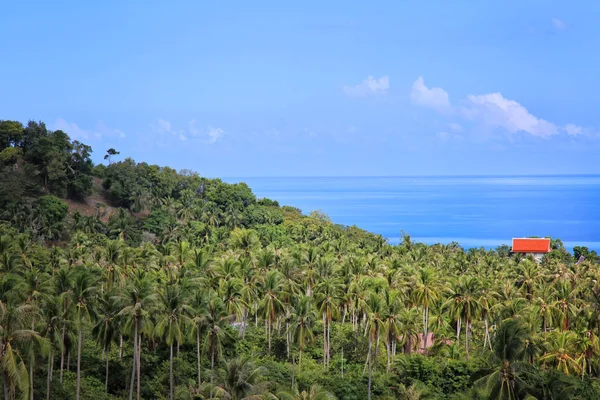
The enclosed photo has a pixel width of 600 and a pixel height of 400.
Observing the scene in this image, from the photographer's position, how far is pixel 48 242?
102m

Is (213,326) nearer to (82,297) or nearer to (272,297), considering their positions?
(82,297)

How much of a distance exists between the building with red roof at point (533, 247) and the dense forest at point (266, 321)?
25.7m

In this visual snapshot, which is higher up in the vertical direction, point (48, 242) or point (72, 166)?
point (72, 166)

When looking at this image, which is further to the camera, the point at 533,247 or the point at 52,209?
the point at 533,247

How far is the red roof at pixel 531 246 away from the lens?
12912 cm

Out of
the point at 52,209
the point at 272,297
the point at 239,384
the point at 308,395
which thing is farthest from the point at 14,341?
the point at 52,209

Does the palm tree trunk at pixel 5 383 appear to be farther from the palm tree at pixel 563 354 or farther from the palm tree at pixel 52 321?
the palm tree at pixel 563 354

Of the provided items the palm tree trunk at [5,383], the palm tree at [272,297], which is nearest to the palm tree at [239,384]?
the palm tree trunk at [5,383]

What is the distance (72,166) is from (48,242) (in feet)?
80.7

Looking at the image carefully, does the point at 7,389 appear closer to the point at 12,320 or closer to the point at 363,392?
the point at 12,320

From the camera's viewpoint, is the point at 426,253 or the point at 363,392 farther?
the point at 426,253

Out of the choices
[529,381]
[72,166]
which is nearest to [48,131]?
[72,166]

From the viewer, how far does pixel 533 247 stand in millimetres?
129750

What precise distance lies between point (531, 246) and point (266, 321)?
70762mm
